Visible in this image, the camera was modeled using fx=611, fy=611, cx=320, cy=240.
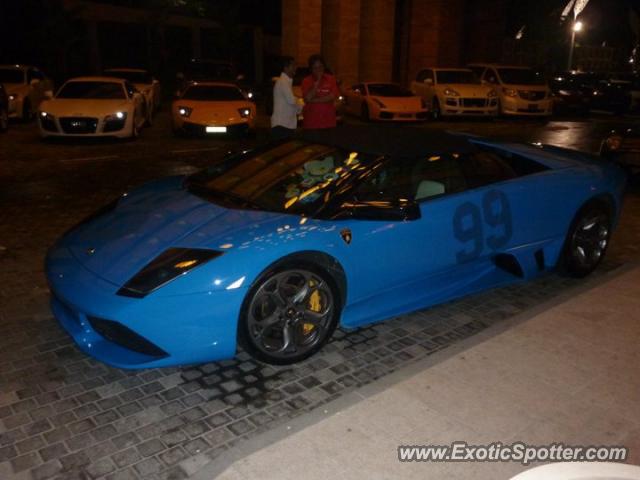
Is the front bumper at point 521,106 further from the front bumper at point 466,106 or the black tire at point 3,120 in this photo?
the black tire at point 3,120

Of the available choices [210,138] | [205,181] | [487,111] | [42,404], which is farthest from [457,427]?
[487,111]

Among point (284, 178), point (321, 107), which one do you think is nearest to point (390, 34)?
point (321, 107)

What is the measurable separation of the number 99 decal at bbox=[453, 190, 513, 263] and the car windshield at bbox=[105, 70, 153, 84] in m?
14.8

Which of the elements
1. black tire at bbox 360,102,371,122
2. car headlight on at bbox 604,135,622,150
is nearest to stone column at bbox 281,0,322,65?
black tire at bbox 360,102,371,122

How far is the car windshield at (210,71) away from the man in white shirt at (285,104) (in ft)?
37.5

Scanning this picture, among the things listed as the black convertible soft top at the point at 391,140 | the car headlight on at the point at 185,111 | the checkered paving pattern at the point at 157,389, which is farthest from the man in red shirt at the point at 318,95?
the car headlight on at the point at 185,111

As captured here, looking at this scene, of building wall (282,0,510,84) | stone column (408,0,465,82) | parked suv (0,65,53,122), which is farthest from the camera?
stone column (408,0,465,82)

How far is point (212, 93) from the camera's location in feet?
45.8

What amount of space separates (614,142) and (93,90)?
1021cm

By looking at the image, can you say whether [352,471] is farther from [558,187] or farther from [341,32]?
[341,32]

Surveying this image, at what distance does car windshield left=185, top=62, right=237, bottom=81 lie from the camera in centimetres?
1877

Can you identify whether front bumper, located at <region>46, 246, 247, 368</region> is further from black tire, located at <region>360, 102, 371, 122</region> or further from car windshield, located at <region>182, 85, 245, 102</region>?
black tire, located at <region>360, 102, 371, 122</region>

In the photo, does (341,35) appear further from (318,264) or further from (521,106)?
(318,264)

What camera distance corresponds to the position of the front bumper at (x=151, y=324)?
3.31 m
